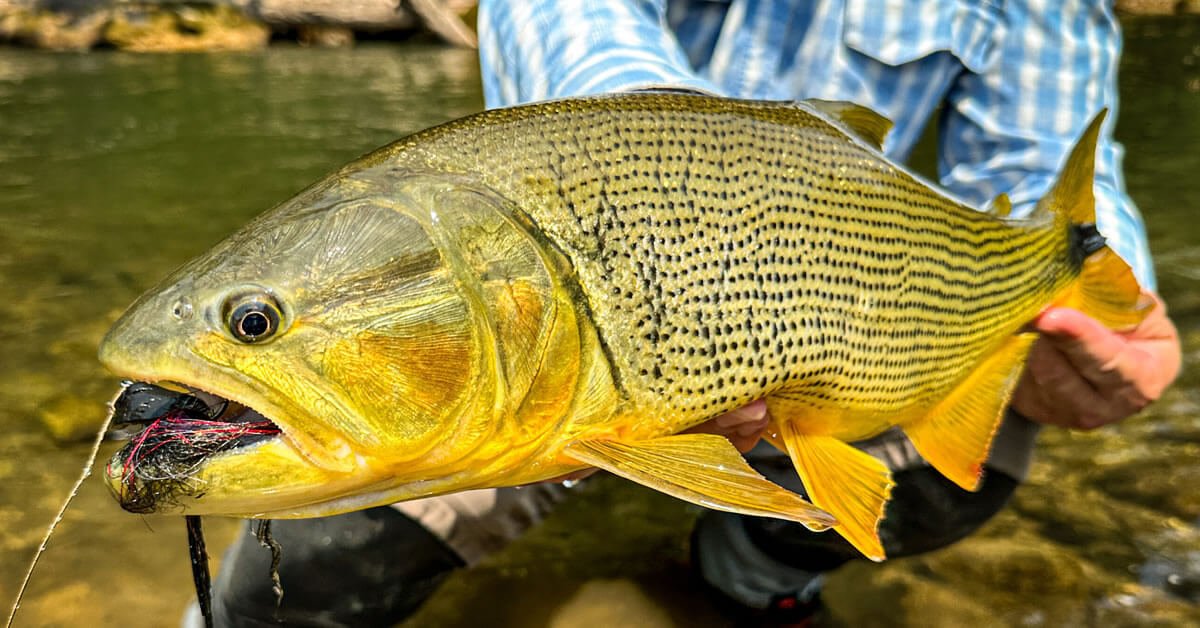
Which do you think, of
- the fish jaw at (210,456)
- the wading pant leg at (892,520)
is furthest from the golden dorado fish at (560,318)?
the wading pant leg at (892,520)

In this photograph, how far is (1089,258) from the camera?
210 centimetres

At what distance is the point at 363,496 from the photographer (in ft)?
4.38

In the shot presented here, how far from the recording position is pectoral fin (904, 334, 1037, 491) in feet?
6.41

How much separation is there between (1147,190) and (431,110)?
23.6 feet

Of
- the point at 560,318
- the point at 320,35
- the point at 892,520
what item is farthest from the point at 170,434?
the point at 320,35

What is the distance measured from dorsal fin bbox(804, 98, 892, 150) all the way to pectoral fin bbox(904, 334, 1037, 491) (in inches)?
21.4

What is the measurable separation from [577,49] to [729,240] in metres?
0.91

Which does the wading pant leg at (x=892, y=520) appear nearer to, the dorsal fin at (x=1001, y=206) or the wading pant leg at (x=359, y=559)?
the wading pant leg at (x=359, y=559)

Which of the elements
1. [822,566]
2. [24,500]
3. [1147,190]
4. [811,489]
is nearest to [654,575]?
[822,566]

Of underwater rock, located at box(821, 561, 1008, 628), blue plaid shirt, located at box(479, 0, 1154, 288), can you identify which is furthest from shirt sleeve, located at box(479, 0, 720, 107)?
underwater rock, located at box(821, 561, 1008, 628)

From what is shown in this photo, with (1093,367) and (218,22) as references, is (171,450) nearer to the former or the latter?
(1093,367)

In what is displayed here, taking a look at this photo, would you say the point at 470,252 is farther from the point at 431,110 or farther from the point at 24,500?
the point at 431,110

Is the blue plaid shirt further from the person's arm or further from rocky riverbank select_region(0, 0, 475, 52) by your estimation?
rocky riverbank select_region(0, 0, 475, 52)

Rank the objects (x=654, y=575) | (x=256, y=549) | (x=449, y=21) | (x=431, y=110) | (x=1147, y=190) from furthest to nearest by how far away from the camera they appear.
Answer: (x=449, y=21) < (x=431, y=110) < (x=1147, y=190) < (x=654, y=575) < (x=256, y=549)
